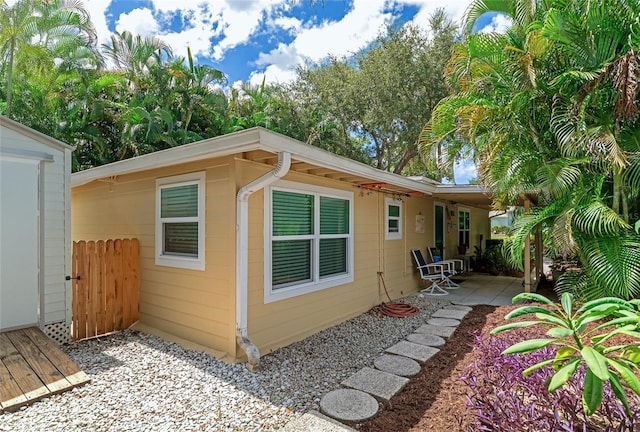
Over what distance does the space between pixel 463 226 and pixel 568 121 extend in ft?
21.0

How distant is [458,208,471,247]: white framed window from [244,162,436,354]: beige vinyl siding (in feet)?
9.98

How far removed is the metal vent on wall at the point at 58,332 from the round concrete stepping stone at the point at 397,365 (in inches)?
148

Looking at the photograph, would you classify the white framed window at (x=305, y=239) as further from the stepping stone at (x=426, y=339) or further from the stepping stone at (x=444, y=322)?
the stepping stone at (x=444, y=322)

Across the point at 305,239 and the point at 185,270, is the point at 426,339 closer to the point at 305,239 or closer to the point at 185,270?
the point at 305,239

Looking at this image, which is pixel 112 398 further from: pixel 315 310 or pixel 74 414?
pixel 315 310

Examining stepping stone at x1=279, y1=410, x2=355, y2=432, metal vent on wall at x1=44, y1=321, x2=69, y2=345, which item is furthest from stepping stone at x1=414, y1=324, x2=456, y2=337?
metal vent on wall at x1=44, y1=321, x2=69, y2=345

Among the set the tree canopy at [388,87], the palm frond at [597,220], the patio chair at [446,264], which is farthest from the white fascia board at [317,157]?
the tree canopy at [388,87]

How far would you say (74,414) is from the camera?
107 inches

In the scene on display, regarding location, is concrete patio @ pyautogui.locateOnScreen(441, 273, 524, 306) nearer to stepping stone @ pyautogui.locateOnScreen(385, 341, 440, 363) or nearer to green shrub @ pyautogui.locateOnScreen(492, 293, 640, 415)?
stepping stone @ pyautogui.locateOnScreen(385, 341, 440, 363)

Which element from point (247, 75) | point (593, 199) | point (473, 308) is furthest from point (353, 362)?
point (247, 75)

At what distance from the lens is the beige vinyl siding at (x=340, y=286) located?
13.5 feet

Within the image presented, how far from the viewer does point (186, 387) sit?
3.22 m

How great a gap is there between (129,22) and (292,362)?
502 inches

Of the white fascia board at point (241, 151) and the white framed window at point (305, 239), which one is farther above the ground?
the white fascia board at point (241, 151)
